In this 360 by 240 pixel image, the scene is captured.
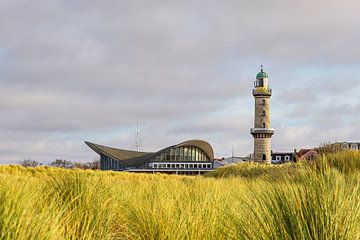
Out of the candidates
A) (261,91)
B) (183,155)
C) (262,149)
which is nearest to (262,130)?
(262,149)

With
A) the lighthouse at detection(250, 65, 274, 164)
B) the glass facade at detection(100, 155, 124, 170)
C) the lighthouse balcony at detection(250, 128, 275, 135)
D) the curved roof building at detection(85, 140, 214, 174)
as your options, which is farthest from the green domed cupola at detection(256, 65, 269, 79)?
the glass facade at detection(100, 155, 124, 170)

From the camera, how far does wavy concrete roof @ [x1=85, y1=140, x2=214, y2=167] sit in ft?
216

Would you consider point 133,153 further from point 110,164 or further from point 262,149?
point 262,149

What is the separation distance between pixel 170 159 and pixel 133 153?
1117cm

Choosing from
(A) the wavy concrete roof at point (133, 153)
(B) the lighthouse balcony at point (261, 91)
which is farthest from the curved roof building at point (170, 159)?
(B) the lighthouse balcony at point (261, 91)

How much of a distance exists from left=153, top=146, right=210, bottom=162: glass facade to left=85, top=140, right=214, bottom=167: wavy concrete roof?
61 centimetres

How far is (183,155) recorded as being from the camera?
216 feet

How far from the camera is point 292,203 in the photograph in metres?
3.38

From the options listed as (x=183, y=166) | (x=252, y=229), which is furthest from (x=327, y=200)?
(x=183, y=166)

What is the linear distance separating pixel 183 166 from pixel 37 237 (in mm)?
62310

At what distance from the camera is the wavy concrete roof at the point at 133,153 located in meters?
65.9

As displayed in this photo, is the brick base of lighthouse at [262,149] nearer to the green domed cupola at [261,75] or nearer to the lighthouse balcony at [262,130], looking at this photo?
the lighthouse balcony at [262,130]

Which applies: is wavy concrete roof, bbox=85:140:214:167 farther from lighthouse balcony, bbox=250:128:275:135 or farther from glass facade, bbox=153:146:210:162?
lighthouse balcony, bbox=250:128:275:135

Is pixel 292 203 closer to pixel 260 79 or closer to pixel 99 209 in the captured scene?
pixel 99 209
